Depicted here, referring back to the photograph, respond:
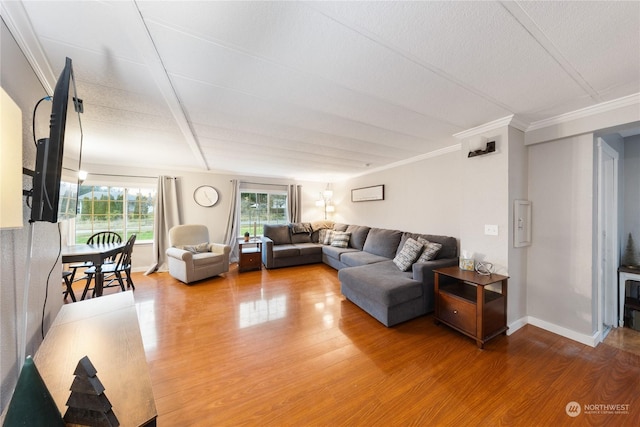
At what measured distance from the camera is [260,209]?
576 centimetres

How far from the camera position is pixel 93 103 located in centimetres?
189

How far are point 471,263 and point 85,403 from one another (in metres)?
2.92

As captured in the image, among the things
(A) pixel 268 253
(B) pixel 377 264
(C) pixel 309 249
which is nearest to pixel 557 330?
(B) pixel 377 264

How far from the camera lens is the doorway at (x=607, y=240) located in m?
2.07

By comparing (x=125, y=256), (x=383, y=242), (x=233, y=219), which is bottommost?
(x=125, y=256)

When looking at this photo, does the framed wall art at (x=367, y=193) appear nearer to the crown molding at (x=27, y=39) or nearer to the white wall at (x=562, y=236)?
the white wall at (x=562, y=236)

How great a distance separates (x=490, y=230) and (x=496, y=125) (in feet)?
3.61

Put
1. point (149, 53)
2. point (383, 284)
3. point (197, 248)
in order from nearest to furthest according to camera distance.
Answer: point (149, 53) < point (383, 284) < point (197, 248)

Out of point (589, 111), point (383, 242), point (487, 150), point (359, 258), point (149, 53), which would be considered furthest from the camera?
point (383, 242)

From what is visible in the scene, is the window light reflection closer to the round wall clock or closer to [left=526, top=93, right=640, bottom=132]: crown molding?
the round wall clock

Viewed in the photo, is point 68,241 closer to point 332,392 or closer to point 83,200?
point 83,200

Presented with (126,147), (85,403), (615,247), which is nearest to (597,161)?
(615,247)

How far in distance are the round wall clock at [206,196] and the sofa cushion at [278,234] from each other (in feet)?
4.42

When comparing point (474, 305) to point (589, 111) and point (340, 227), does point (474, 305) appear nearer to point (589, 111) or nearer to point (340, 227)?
point (589, 111)
